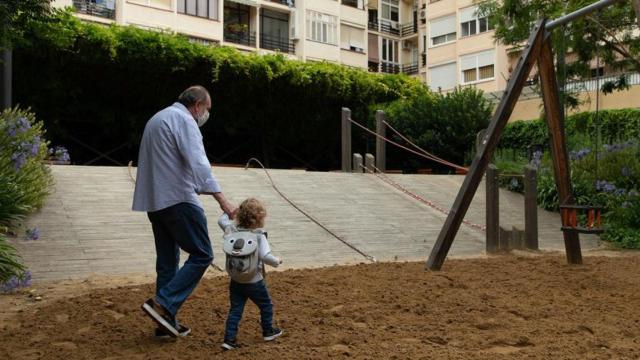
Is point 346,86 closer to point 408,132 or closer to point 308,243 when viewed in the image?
point 408,132

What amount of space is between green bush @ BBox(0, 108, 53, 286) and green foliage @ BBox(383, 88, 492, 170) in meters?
11.7

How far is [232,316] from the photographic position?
418 cm

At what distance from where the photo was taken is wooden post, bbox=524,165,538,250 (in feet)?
31.1

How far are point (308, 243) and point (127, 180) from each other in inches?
150

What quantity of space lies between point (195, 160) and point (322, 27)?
123ft

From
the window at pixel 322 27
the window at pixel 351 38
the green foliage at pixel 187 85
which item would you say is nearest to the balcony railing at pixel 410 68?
the window at pixel 351 38

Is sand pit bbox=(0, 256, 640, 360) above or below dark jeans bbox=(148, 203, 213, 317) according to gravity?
below

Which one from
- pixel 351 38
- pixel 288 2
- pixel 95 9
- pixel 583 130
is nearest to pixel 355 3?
pixel 351 38

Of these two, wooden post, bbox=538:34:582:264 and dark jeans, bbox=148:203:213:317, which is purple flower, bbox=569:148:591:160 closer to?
wooden post, bbox=538:34:582:264

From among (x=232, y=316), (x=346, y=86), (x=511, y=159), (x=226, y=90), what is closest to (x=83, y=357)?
(x=232, y=316)

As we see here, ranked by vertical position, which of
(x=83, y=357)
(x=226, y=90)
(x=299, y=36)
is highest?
(x=299, y=36)

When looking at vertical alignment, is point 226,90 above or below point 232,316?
above

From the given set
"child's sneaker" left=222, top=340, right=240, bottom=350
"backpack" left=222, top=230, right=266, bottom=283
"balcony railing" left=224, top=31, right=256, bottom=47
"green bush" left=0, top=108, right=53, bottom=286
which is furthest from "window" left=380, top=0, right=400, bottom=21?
"child's sneaker" left=222, top=340, right=240, bottom=350

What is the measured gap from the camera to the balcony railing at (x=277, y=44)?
3891 cm
